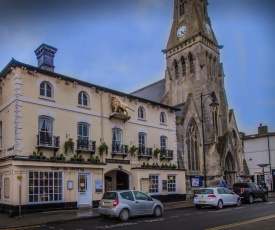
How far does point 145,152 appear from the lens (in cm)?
2728

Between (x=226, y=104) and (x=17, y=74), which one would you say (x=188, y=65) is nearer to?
(x=226, y=104)

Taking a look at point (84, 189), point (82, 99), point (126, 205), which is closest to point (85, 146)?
point (84, 189)

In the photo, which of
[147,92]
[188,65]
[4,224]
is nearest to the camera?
[4,224]

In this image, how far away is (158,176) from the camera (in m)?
26.9

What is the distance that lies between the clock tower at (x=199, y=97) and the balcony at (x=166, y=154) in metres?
5.36

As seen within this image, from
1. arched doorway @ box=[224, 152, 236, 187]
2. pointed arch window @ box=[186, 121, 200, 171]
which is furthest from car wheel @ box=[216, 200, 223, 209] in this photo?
arched doorway @ box=[224, 152, 236, 187]

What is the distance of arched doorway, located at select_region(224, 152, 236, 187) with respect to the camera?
1627 inches

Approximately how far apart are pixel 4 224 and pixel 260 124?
163 feet

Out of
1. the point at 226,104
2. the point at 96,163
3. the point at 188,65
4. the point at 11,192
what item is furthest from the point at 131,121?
the point at 226,104

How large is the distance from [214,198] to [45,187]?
35.8 feet

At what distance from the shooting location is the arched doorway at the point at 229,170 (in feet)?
136

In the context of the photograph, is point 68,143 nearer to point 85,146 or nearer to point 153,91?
point 85,146

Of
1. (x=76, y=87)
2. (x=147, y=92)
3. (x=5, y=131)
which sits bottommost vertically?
(x=5, y=131)

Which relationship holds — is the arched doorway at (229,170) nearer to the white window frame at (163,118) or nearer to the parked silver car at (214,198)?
the white window frame at (163,118)
